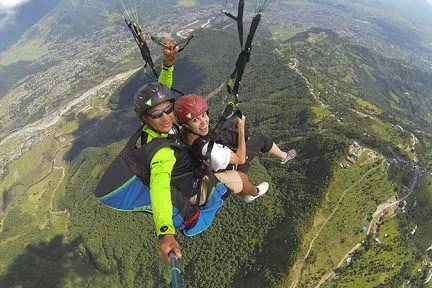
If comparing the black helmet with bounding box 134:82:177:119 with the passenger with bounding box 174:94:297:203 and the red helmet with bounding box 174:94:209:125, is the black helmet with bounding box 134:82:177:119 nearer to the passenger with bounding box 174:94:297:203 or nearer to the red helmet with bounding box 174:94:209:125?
the red helmet with bounding box 174:94:209:125

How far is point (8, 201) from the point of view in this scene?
474 ft

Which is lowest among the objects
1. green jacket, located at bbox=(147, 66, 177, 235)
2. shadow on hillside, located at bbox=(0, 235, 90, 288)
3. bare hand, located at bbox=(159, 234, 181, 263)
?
shadow on hillside, located at bbox=(0, 235, 90, 288)

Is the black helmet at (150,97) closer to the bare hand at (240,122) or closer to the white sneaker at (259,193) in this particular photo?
the bare hand at (240,122)

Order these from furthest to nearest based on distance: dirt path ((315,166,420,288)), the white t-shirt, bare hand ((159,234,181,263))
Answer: dirt path ((315,166,420,288)) → the white t-shirt → bare hand ((159,234,181,263))

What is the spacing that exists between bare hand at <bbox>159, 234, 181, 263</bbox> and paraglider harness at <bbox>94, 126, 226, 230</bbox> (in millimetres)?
1602

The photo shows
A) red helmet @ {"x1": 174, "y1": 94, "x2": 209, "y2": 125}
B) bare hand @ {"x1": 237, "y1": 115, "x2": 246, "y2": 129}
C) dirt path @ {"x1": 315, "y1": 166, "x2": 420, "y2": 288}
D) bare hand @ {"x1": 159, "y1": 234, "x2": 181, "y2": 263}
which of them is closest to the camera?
Result: bare hand @ {"x1": 159, "y1": 234, "x2": 181, "y2": 263}

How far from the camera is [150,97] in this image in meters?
7.56

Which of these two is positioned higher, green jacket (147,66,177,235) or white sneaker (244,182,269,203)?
green jacket (147,66,177,235)

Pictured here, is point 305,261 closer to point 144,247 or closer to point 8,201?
point 144,247

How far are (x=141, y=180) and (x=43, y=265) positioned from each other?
10339 centimetres

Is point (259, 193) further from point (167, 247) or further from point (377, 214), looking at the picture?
point (377, 214)

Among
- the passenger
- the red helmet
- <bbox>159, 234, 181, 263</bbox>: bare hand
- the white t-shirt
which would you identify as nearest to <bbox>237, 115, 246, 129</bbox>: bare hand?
the passenger

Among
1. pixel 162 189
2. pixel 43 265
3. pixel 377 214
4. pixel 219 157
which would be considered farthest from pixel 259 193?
pixel 43 265

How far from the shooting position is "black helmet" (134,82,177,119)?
7535 mm
